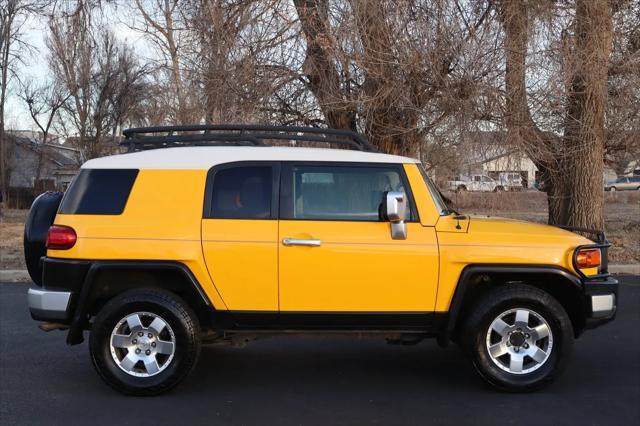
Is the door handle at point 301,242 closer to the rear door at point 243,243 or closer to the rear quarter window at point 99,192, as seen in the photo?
the rear door at point 243,243

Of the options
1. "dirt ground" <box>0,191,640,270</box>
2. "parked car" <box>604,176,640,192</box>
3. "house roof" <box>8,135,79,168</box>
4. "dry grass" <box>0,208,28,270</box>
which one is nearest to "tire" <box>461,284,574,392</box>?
"dirt ground" <box>0,191,640,270</box>

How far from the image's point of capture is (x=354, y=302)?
5.18 metres

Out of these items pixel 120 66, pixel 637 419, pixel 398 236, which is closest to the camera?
pixel 637 419

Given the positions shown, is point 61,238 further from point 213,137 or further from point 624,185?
point 624,185

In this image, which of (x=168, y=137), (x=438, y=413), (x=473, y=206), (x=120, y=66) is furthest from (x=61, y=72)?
(x=438, y=413)

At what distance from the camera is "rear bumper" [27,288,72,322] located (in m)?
5.21

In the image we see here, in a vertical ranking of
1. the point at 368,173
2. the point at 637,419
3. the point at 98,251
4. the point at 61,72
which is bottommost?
the point at 637,419

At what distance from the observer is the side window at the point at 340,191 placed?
17.3 feet

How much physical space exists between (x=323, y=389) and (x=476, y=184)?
29.5 ft

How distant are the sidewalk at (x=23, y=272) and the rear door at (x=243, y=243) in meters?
7.02

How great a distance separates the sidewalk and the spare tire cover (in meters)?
5.77

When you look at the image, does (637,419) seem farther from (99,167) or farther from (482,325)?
(99,167)

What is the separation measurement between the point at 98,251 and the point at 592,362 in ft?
14.7

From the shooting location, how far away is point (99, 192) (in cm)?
534
